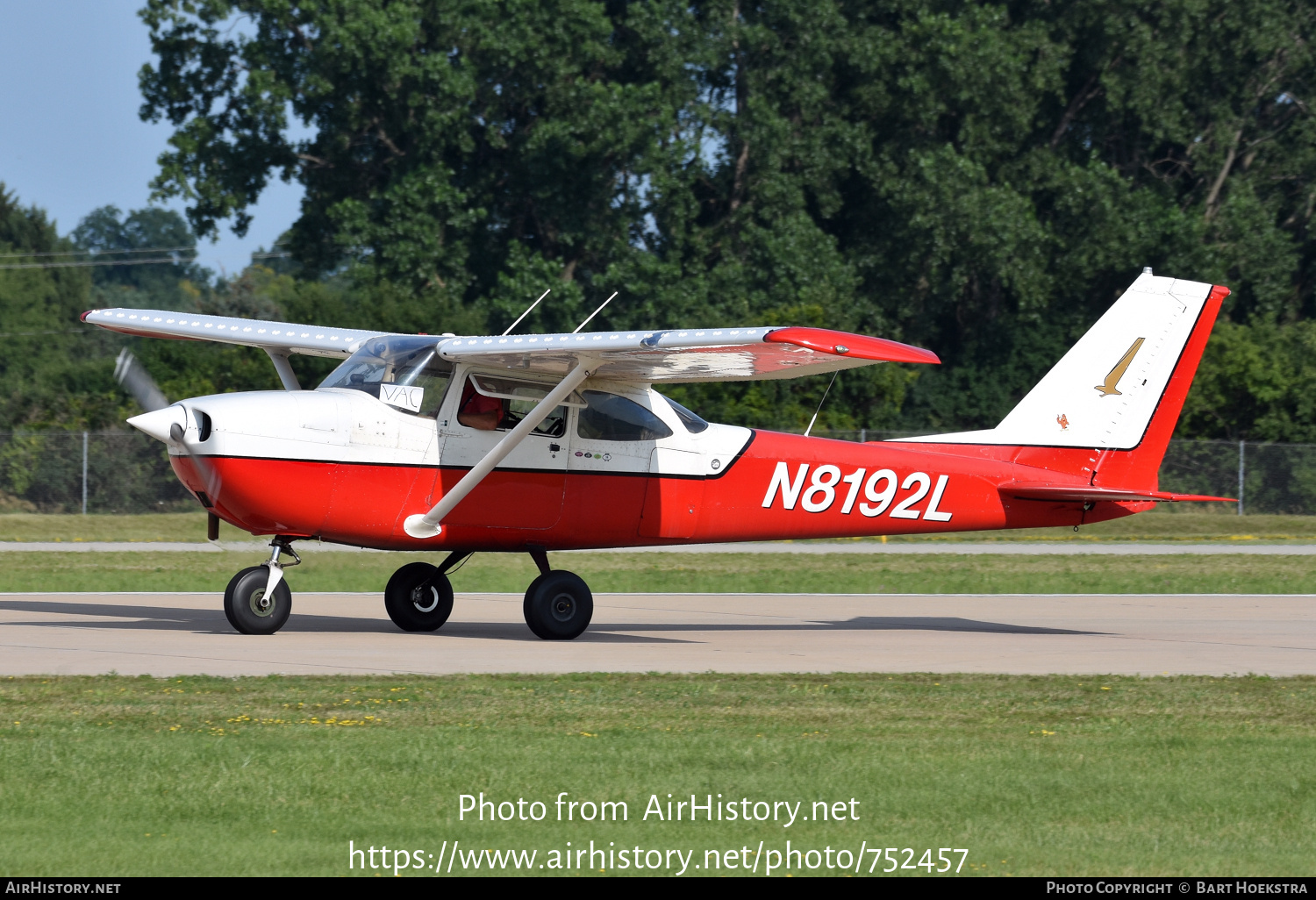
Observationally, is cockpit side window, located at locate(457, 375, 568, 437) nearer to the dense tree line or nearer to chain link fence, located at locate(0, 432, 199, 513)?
chain link fence, located at locate(0, 432, 199, 513)

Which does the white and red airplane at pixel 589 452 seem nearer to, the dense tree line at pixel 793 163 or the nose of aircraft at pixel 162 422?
the nose of aircraft at pixel 162 422

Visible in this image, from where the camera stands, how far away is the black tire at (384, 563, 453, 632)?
14.4 metres

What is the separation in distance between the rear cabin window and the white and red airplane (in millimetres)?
18

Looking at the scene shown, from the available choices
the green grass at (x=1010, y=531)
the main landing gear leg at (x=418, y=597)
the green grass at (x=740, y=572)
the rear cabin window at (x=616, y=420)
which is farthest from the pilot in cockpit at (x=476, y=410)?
the green grass at (x=1010, y=531)

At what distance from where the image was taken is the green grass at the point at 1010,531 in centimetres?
3014

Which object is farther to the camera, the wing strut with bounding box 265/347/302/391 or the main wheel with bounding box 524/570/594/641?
the wing strut with bounding box 265/347/302/391

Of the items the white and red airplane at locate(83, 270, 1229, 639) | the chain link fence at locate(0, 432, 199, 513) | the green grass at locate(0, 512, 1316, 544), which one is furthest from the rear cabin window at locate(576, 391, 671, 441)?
the chain link fence at locate(0, 432, 199, 513)

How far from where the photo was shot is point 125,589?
1853 cm

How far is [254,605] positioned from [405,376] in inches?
94.4

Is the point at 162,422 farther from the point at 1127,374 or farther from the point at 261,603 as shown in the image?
the point at 1127,374

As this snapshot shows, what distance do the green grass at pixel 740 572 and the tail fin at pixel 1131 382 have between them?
5118mm

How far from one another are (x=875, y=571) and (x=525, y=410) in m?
10.3

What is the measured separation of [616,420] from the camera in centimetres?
1402
